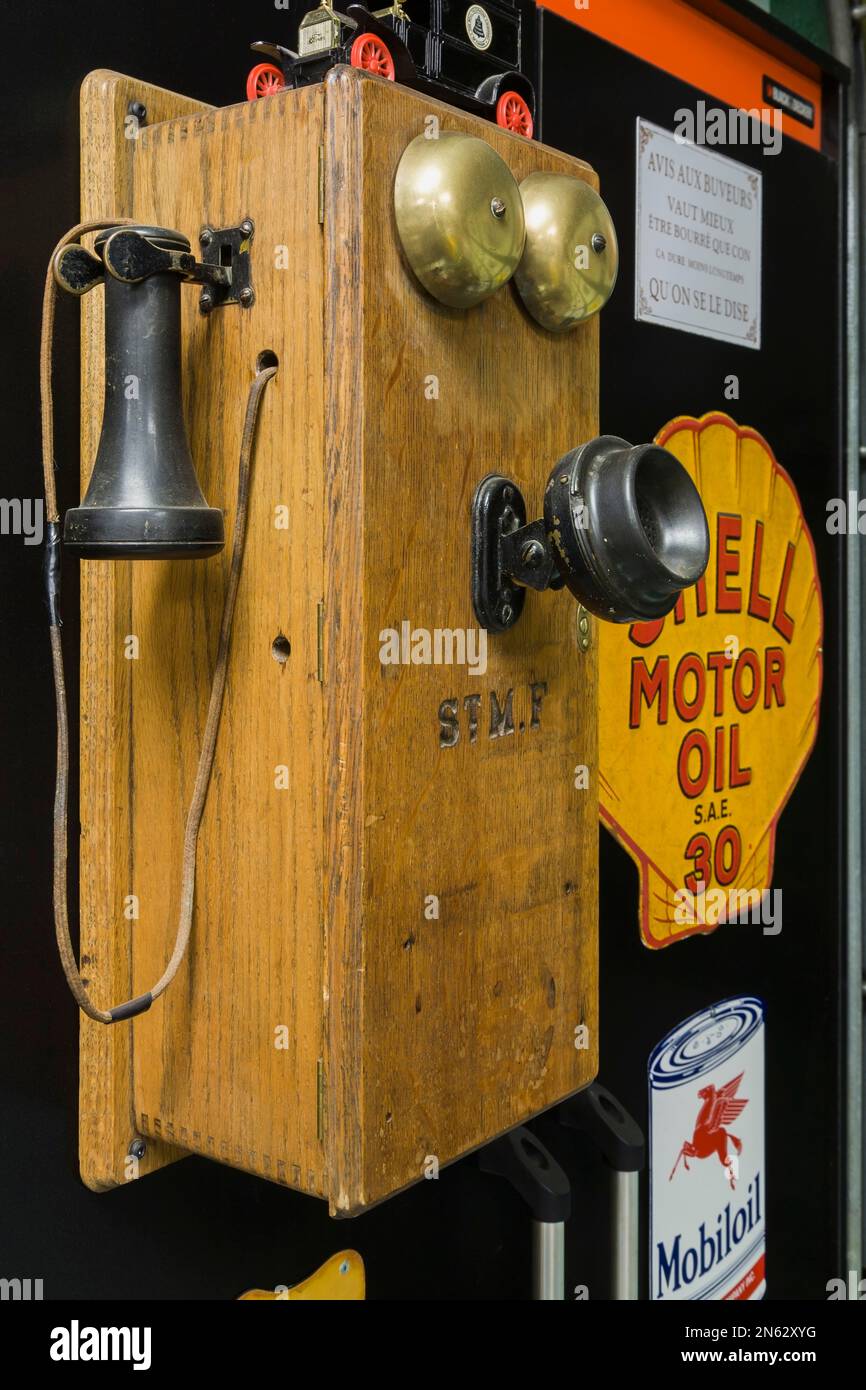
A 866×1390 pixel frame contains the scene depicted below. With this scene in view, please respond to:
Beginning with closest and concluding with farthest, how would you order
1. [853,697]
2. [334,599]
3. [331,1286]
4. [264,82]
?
1. [334,599]
2. [264,82]
3. [331,1286]
4. [853,697]

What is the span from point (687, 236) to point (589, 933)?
36.9 inches

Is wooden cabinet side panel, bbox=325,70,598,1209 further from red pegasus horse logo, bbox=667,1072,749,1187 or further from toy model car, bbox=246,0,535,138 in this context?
red pegasus horse logo, bbox=667,1072,749,1187

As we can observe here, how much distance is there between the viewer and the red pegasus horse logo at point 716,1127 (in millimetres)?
1694

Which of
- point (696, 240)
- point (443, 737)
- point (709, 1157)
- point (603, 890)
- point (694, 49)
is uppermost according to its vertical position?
point (694, 49)

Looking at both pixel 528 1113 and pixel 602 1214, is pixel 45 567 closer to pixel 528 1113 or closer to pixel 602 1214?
pixel 528 1113

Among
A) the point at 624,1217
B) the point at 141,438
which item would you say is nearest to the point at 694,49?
the point at 141,438

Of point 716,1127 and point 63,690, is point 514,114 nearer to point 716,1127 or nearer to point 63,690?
point 63,690

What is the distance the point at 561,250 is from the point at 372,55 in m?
0.18

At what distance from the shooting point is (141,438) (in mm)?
823

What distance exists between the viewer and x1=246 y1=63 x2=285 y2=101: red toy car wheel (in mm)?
906

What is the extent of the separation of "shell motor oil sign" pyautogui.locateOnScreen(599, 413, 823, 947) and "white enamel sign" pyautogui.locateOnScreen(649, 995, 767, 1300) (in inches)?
5.9

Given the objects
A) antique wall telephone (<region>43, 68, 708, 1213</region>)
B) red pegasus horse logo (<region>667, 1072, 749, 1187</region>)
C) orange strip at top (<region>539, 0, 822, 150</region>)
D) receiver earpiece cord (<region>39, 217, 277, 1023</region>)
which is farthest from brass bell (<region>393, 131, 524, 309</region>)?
red pegasus horse logo (<region>667, 1072, 749, 1187</region>)

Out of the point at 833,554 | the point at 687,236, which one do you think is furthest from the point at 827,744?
the point at 687,236

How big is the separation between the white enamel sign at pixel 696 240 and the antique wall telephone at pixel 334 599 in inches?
22.2
